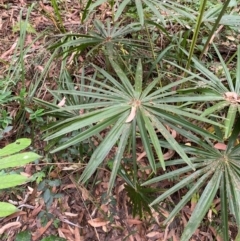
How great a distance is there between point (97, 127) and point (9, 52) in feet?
4.08

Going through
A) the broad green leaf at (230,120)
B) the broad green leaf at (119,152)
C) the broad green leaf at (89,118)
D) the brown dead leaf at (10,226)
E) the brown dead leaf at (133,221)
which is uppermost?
the broad green leaf at (230,120)

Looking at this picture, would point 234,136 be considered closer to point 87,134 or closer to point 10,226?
point 87,134

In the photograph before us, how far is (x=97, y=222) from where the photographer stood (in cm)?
145

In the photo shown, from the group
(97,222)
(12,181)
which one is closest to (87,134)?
(12,181)

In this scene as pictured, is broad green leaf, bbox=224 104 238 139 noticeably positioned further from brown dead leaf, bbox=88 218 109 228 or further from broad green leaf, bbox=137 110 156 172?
brown dead leaf, bbox=88 218 109 228

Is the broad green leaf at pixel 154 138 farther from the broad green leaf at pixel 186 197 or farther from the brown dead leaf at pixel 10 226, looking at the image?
the brown dead leaf at pixel 10 226

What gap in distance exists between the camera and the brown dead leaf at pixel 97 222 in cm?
145

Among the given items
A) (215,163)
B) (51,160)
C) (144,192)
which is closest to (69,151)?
(51,160)

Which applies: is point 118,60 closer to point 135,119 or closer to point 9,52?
point 135,119

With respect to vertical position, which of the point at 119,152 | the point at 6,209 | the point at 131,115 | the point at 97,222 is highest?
the point at 131,115

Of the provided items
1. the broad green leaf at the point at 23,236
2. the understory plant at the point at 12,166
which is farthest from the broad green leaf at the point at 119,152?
the broad green leaf at the point at 23,236

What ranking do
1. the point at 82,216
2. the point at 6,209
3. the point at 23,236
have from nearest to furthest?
the point at 6,209
the point at 23,236
the point at 82,216

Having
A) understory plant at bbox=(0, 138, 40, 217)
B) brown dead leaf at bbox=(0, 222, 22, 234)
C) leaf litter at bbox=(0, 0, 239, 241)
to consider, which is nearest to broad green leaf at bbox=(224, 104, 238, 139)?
leaf litter at bbox=(0, 0, 239, 241)

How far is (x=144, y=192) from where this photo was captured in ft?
4.09
